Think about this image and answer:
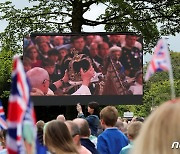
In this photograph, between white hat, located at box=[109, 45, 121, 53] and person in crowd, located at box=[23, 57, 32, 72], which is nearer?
person in crowd, located at box=[23, 57, 32, 72]

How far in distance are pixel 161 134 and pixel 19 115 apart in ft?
2.47

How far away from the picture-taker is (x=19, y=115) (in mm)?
2893

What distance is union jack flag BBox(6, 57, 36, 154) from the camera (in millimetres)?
2879

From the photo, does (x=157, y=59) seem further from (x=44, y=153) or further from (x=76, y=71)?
(x=76, y=71)

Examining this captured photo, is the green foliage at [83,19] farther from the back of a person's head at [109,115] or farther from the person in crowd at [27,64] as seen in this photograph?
the back of a person's head at [109,115]

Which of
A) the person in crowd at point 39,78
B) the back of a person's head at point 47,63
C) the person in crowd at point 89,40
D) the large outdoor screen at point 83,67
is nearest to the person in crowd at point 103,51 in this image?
the large outdoor screen at point 83,67

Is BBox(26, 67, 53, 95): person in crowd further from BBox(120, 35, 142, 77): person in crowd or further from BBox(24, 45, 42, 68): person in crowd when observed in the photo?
BBox(120, 35, 142, 77): person in crowd

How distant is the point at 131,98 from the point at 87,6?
18.7 ft

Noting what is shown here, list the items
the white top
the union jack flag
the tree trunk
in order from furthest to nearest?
the tree trunk, the white top, the union jack flag

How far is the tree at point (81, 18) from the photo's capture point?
2389 centimetres

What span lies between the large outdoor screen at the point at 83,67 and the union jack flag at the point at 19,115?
1654cm

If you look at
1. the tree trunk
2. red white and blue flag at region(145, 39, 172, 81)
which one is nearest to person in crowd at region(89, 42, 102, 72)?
the tree trunk

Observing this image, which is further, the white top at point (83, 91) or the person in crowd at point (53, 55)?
the person in crowd at point (53, 55)

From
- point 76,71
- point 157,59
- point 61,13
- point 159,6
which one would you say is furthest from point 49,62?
point 157,59
